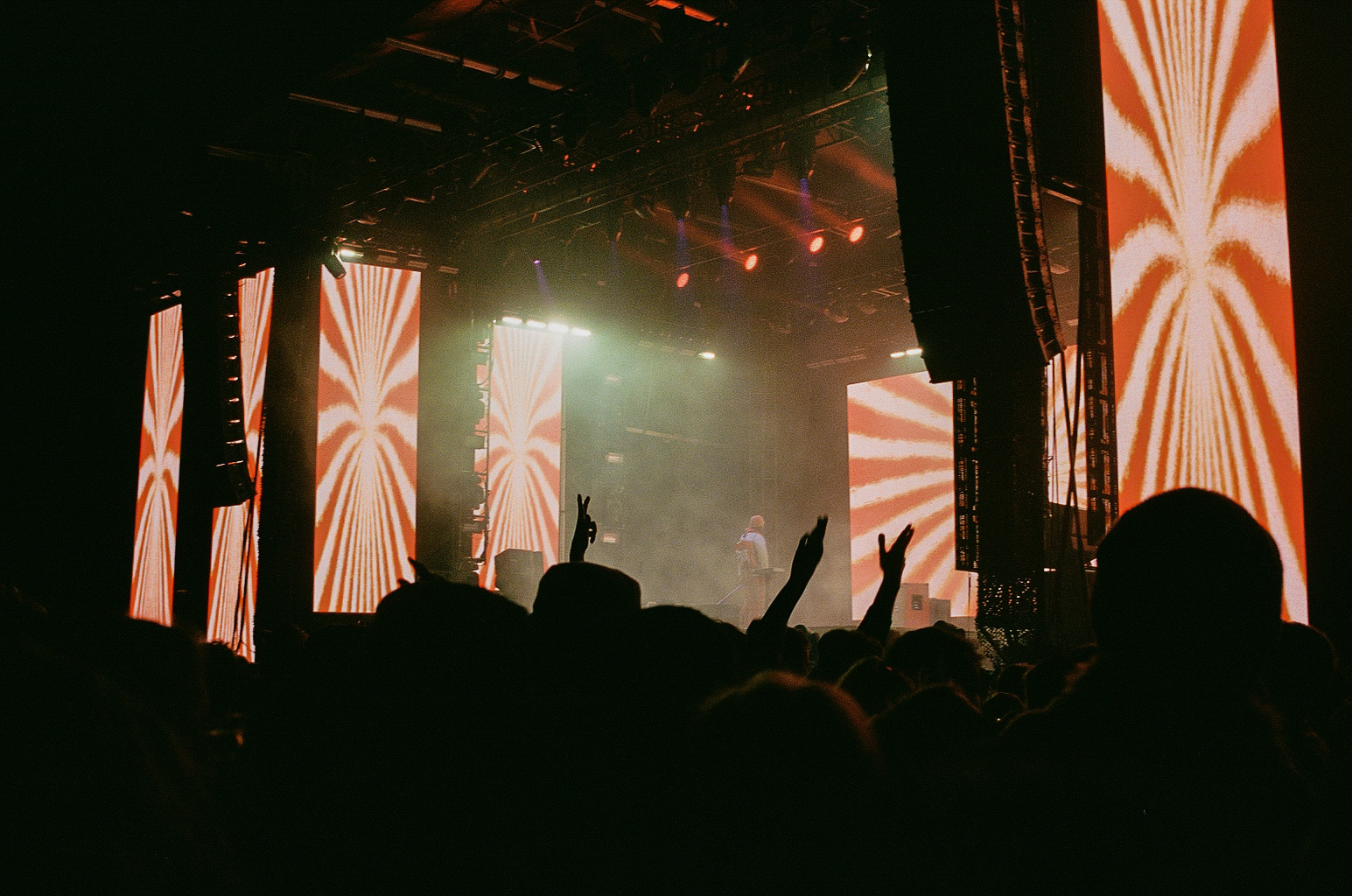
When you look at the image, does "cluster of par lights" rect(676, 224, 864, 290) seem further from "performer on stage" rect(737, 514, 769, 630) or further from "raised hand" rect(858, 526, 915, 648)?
"raised hand" rect(858, 526, 915, 648)

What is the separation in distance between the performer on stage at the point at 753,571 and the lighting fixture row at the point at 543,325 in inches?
130

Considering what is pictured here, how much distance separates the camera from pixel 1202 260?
410 centimetres

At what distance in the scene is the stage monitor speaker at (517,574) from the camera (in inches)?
399

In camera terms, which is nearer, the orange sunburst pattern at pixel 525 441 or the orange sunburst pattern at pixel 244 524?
the orange sunburst pattern at pixel 244 524

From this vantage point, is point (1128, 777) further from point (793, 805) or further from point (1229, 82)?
point (1229, 82)

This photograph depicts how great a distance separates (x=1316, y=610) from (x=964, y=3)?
2.49 meters

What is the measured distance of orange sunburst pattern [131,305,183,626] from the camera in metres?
10.0

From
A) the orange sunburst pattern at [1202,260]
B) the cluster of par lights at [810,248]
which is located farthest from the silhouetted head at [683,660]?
the cluster of par lights at [810,248]

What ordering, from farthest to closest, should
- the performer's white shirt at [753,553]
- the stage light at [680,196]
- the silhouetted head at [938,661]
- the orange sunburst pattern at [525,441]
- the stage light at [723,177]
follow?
the performer's white shirt at [753,553] < the orange sunburst pattern at [525,441] < the stage light at [680,196] < the stage light at [723,177] < the silhouetted head at [938,661]

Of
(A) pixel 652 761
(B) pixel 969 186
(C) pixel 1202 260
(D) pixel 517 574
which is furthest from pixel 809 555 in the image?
(D) pixel 517 574

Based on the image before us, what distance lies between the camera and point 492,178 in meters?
9.61

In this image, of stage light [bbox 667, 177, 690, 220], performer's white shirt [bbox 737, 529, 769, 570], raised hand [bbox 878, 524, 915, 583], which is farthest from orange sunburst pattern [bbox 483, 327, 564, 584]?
raised hand [bbox 878, 524, 915, 583]

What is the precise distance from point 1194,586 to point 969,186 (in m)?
2.53

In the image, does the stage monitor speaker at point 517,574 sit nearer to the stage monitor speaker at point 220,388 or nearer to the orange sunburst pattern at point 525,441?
the orange sunburst pattern at point 525,441
